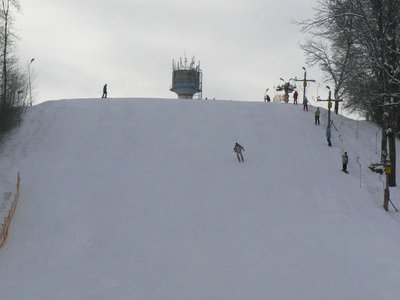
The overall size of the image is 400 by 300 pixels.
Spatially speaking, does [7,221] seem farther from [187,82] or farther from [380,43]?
[187,82]

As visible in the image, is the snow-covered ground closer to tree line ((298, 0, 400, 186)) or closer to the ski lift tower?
tree line ((298, 0, 400, 186))

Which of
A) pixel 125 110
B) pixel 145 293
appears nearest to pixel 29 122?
pixel 125 110

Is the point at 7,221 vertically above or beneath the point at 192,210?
beneath

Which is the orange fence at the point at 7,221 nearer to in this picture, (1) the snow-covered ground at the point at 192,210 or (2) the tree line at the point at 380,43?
(1) the snow-covered ground at the point at 192,210

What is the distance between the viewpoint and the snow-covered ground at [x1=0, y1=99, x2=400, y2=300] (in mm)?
14312

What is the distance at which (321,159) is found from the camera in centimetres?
2734

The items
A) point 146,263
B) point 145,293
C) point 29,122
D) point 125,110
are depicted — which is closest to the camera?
point 145,293

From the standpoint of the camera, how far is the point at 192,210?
802 inches

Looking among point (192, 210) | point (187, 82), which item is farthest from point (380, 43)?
point (187, 82)

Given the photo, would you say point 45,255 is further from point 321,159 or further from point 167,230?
point 321,159

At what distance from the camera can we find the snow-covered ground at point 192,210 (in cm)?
1431

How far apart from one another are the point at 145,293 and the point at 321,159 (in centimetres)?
1599

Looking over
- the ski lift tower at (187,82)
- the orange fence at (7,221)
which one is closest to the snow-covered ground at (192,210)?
the orange fence at (7,221)

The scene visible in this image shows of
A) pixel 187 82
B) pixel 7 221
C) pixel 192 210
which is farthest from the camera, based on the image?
pixel 187 82
